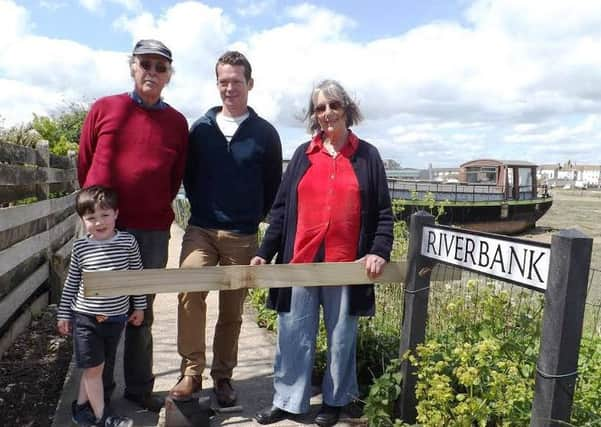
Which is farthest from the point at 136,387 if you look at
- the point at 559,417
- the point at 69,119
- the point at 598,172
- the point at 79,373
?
the point at 598,172

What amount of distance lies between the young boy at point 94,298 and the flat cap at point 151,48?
776mm

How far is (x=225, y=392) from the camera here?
3168 mm

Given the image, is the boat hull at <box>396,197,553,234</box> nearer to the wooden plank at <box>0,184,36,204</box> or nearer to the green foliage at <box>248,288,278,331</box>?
the green foliage at <box>248,288,278,331</box>

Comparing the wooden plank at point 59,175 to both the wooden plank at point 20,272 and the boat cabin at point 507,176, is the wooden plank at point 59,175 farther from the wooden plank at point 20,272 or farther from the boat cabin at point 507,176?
the boat cabin at point 507,176

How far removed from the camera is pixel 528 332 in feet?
10.2

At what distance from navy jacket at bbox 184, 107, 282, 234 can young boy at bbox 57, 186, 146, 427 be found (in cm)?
50

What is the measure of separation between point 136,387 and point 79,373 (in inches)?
25.1

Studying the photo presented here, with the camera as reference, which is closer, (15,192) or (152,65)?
(152,65)

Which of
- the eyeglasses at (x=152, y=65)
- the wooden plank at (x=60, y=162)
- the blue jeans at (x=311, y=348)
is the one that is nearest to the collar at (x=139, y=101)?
the eyeglasses at (x=152, y=65)

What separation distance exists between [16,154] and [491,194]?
69.3 feet

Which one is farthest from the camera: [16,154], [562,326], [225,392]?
[16,154]

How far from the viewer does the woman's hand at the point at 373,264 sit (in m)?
2.71

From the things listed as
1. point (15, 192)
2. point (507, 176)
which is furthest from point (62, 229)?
point (507, 176)

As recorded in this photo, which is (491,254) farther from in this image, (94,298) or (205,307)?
(94,298)
